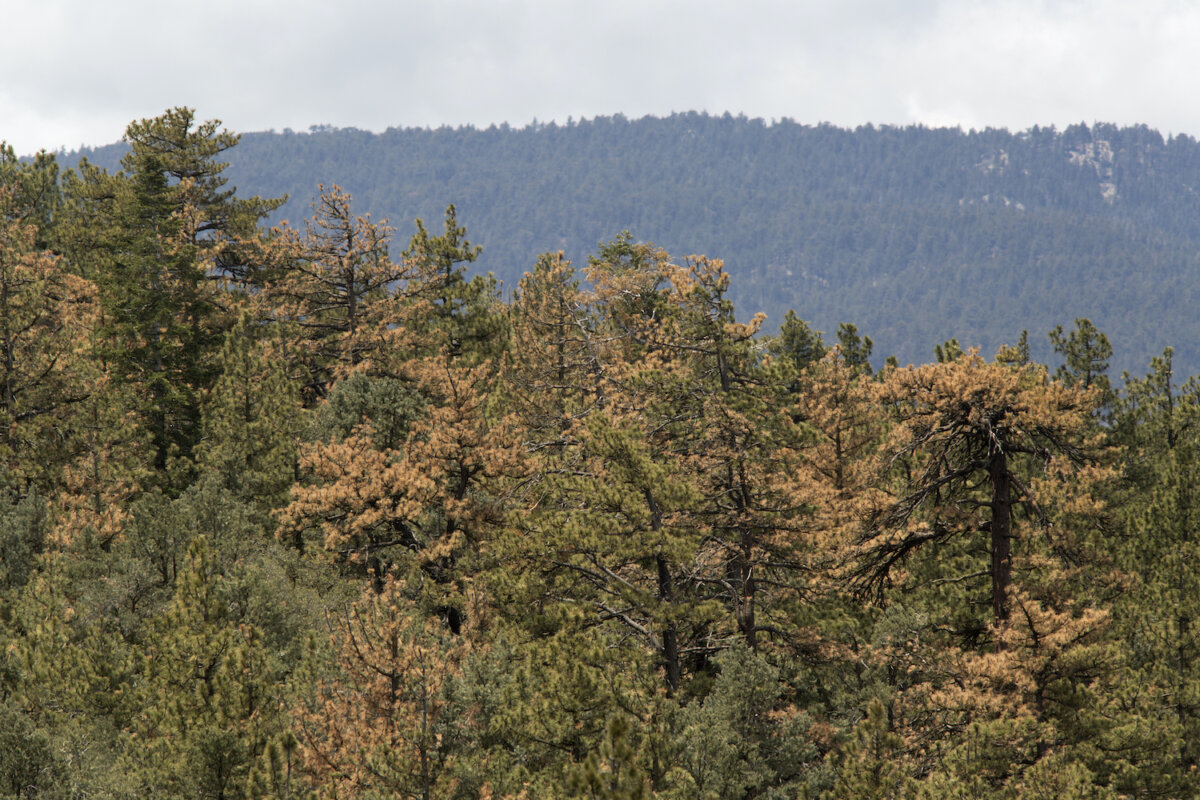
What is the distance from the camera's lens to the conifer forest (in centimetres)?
1355

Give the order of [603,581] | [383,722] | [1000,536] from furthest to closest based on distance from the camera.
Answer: [603,581]
[1000,536]
[383,722]

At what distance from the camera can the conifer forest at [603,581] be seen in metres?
13.6

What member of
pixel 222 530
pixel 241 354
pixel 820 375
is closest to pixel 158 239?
pixel 241 354

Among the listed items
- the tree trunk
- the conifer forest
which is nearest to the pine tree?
the conifer forest

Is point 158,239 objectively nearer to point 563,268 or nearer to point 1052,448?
point 563,268

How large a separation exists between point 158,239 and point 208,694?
1008 inches

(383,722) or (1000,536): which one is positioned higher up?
(1000,536)

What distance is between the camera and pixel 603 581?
1834 centimetres

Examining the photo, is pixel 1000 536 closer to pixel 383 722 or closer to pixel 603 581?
pixel 603 581

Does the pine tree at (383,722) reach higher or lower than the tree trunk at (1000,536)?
lower

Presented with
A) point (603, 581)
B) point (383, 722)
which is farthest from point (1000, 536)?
point (383, 722)

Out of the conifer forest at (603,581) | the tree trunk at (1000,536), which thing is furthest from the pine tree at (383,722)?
the tree trunk at (1000,536)

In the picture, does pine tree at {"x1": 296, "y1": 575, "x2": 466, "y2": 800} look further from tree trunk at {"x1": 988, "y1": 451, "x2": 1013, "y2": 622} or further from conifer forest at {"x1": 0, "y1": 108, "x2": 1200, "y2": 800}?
tree trunk at {"x1": 988, "y1": 451, "x2": 1013, "y2": 622}

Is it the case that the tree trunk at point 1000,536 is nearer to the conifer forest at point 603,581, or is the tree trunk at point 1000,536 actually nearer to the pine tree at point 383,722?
the conifer forest at point 603,581
